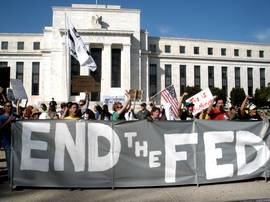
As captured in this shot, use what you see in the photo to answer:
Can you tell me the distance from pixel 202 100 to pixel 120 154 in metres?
4.51

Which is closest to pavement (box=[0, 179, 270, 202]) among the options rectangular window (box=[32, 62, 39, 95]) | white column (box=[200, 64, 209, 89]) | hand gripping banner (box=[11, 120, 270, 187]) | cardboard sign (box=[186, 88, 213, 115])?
hand gripping banner (box=[11, 120, 270, 187])

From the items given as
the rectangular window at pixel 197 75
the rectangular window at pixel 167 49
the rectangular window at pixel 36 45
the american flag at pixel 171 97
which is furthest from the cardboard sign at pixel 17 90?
the rectangular window at pixel 197 75

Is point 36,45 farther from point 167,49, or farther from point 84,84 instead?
point 84,84

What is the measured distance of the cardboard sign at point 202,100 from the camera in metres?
9.72

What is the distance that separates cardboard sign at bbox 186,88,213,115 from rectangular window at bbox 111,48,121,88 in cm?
4613

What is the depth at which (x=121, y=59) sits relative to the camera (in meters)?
55.5

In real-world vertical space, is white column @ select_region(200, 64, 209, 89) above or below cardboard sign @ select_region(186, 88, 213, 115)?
above

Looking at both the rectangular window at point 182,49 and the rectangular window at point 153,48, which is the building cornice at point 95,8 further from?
the rectangular window at point 182,49

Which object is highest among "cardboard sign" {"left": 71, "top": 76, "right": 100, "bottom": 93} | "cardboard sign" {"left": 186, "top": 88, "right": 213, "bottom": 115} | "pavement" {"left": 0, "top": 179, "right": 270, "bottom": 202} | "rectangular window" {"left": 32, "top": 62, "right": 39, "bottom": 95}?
"rectangular window" {"left": 32, "top": 62, "right": 39, "bottom": 95}

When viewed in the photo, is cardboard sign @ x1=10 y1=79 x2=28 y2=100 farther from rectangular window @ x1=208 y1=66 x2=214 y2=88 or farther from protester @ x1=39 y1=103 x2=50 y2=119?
rectangular window @ x1=208 y1=66 x2=214 y2=88

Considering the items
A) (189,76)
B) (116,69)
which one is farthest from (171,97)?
(189,76)

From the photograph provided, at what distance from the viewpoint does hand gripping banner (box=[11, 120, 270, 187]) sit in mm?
6141

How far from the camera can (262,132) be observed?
701 centimetres

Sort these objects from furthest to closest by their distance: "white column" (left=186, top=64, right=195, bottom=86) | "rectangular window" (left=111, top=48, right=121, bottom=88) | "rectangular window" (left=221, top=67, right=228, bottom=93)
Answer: "rectangular window" (left=221, top=67, right=228, bottom=93) → "white column" (left=186, top=64, right=195, bottom=86) → "rectangular window" (left=111, top=48, right=121, bottom=88)
